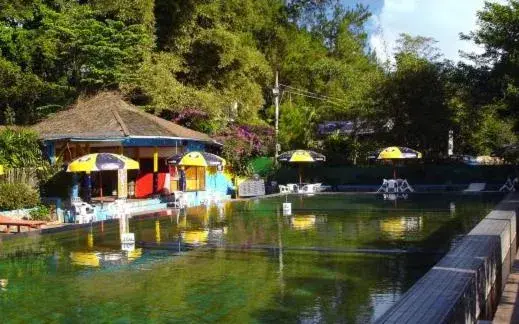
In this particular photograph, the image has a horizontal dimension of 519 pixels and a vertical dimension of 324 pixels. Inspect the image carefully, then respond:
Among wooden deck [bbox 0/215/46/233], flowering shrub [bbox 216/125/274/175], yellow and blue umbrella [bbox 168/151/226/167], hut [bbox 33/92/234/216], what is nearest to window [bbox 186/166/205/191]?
hut [bbox 33/92/234/216]

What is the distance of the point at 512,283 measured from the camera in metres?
9.64

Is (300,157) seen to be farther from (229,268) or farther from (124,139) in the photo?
(229,268)

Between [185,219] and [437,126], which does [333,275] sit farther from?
[437,126]

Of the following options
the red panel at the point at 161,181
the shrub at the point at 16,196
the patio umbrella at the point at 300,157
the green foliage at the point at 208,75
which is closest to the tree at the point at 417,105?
the green foliage at the point at 208,75

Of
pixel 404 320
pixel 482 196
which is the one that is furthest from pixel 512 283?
pixel 482 196

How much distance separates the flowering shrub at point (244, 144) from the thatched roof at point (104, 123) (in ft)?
12.8

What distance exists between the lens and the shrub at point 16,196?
18.3m

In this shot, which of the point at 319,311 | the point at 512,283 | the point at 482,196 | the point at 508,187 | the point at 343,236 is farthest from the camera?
the point at 508,187

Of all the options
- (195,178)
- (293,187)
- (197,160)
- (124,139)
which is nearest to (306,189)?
(293,187)

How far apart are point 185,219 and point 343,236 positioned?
680 centimetres

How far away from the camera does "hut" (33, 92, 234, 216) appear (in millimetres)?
22438

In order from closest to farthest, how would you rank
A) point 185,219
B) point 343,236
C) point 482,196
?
1. point 343,236
2. point 185,219
3. point 482,196

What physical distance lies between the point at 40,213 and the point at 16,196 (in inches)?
35.7

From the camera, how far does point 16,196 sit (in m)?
18.5
